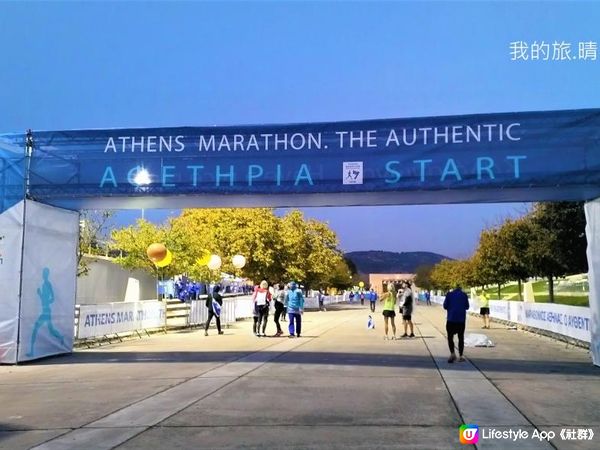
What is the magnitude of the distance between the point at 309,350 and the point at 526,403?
795cm

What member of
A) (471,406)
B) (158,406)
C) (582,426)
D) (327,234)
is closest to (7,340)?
(158,406)

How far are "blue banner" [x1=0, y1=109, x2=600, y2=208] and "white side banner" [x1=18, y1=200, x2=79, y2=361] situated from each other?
0.79 metres

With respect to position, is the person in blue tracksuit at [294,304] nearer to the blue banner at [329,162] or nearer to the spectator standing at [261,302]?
the spectator standing at [261,302]

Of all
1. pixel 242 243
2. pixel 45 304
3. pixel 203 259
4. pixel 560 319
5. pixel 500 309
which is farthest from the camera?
pixel 242 243

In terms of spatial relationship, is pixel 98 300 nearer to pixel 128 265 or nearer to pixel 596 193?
pixel 128 265

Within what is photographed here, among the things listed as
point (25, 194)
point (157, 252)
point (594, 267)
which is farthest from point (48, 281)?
point (594, 267)

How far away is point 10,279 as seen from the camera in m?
13.5

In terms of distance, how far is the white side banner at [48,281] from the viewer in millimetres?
13703

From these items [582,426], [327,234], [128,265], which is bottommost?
[582,426]

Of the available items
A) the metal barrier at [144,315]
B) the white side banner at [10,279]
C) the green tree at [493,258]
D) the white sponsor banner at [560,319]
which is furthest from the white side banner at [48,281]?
the green tree at [493,258]

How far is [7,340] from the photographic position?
44.2 ft

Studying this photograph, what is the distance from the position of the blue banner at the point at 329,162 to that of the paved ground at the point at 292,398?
3.50 m

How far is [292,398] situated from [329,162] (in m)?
5.20

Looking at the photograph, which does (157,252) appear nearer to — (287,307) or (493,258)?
(287,307)
